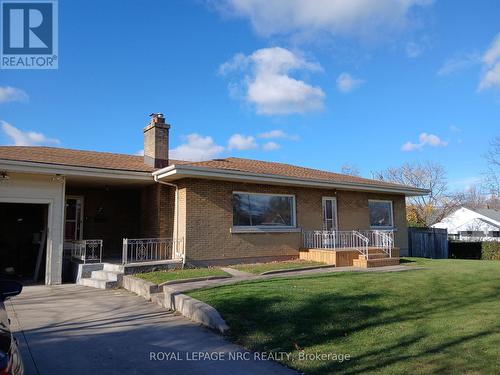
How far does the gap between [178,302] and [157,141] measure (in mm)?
8459

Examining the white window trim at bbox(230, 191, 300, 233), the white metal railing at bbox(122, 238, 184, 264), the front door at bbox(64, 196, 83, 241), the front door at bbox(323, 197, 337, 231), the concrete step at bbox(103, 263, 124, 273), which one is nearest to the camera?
the concrete step at bbox(103, 263, 124, 273)

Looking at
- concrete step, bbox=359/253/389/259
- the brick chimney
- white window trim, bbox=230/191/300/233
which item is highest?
the brick chimney

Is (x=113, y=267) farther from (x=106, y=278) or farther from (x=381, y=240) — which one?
(x=381, y=240)

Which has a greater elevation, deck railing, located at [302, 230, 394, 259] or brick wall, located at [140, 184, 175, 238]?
brick wall, located at [140, 184, 175, 238]

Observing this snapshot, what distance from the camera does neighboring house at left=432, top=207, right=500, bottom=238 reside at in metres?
48.8

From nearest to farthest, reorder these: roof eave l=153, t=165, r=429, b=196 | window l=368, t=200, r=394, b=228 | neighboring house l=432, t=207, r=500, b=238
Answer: roof eave l=153, t=165, r=429, b=196 → window l=368, t=200, r=394, b=228 → neighboring house l=432, t=207, r=500, b=238

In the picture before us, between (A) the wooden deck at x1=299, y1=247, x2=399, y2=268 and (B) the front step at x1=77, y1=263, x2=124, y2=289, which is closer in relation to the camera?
(B) the front step at x1=77, y1=263, x2=124, y2=289

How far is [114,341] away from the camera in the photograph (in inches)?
246

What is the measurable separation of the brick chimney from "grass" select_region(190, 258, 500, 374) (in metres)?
7.11

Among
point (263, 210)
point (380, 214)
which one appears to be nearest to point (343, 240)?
point (380, 214)

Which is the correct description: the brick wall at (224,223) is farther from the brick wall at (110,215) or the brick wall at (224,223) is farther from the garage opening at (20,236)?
the garage opening at (20,236)

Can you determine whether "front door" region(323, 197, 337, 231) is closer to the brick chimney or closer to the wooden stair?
the wooden stair

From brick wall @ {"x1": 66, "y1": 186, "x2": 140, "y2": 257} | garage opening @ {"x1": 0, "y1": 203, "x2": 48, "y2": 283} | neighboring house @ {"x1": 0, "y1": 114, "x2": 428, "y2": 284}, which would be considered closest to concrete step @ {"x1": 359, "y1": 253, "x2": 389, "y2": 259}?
neighboring house @ {"x1": 0, "y1": 114, "x2": 428, "y2": 284}

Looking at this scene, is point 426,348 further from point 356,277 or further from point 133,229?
point 133,229
